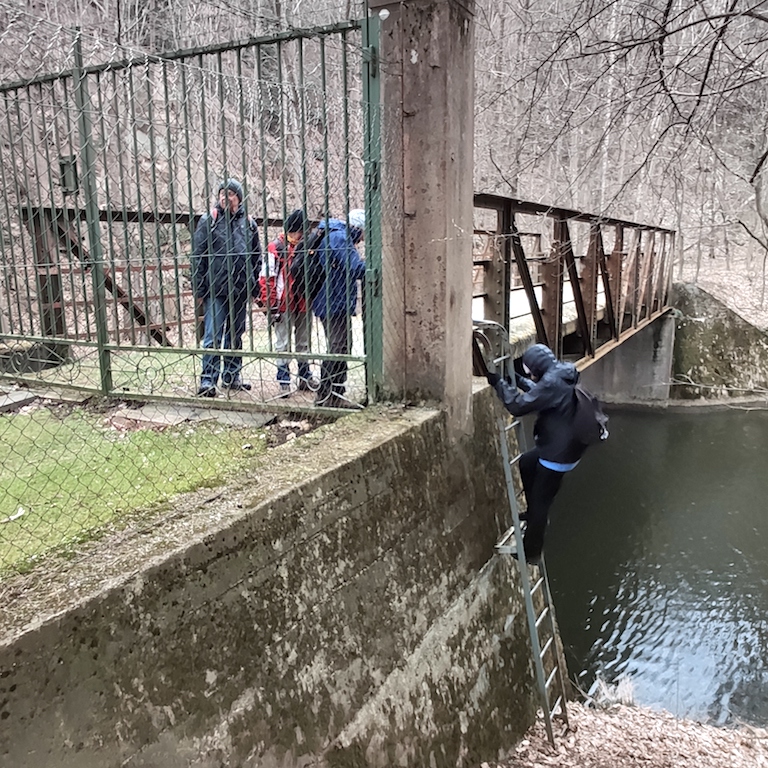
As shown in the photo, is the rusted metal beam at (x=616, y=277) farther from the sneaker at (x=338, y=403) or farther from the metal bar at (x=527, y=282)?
the sneaker at (x=338, y=403)

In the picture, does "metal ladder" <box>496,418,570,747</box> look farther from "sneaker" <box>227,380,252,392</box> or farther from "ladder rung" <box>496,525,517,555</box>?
"sneaker" <box>227,380,252,392</box>

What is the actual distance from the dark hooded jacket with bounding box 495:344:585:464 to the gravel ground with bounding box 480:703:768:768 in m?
2.05

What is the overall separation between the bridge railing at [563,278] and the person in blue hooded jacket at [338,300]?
1213 millimetres

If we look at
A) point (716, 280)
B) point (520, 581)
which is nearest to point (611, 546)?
point (520, 581)

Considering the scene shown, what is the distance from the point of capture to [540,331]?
7570 mm

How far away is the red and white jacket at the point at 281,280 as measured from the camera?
15.1 ft

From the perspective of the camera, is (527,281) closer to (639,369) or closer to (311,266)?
(311,266)

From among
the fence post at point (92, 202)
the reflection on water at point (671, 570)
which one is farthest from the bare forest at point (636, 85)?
the reflection on water at point (671, 570)

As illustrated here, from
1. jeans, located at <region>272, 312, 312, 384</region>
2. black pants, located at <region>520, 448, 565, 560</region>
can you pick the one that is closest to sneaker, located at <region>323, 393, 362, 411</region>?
jeans, located at <region>272, 312, 312, 384</region>

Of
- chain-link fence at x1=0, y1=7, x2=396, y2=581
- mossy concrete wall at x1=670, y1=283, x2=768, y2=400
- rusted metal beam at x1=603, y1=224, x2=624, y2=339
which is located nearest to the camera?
chain-link fence at x1=0, y1=7, x2=396, y2=581

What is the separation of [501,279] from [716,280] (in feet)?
56.9

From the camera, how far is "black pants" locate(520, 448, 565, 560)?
4.89 meters

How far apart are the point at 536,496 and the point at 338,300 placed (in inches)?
79.6

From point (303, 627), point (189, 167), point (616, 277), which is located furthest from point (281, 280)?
point (616, 277)
